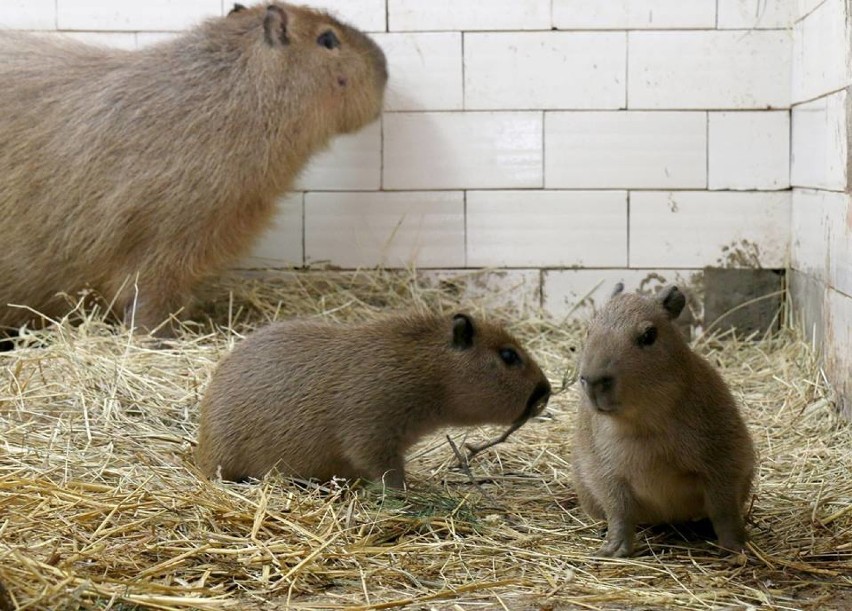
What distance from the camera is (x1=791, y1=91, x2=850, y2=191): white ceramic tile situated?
17.1ft

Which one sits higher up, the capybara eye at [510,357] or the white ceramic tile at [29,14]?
the white ceramic tile at [29,14]

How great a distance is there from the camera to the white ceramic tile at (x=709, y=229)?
6.50 meters

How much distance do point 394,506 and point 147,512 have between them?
726 millimetres

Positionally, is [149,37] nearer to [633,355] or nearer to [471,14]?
[471,14]

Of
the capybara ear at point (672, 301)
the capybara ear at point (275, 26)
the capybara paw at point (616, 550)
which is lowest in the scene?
the capybara paw at point (616, 550)

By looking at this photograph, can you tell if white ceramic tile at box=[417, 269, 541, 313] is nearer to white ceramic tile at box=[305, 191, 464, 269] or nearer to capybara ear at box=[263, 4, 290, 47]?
white ceramic tile at box=[305, 191, 464, 269]

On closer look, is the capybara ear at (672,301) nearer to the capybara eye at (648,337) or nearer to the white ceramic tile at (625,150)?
the capybara eye at (648,337)

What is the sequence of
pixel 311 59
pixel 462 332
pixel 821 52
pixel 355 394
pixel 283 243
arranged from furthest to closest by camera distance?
pixel 283 243 → pixel 311 59 → pixel 821 52 → pixel 462 332 → pixel 355 394

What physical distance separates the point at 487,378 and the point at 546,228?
269 centimetres

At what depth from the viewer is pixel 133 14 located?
22.0 feet

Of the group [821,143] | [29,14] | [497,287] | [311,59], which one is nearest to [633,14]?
[821,143]

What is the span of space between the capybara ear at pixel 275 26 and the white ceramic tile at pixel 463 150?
0.80 meters

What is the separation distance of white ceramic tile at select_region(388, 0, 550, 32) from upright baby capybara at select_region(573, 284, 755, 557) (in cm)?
331

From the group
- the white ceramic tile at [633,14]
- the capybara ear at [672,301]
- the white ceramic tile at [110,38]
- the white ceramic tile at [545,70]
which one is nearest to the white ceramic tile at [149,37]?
the white ceramic tile at [110,38]
